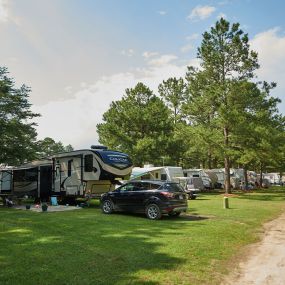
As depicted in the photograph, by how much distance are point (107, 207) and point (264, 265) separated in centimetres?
1016

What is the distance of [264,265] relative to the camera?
8.10 meters

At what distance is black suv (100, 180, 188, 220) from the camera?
15039mm

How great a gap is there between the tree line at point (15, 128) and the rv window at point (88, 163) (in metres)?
3.42

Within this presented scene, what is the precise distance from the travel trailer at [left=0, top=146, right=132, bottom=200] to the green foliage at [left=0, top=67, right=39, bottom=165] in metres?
2.10

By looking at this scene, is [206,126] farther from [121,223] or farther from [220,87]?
[121,223]

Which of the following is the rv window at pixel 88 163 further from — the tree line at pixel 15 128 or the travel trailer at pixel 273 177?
the travel trailer at pixel 273 177

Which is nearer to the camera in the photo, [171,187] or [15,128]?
[171,187]

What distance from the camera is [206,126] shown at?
111 ft

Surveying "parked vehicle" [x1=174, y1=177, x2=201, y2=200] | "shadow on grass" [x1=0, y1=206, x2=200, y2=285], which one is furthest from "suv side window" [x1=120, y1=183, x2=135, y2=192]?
"parked vehicle" [x1=174, y1=177, x2=201, y2=200]

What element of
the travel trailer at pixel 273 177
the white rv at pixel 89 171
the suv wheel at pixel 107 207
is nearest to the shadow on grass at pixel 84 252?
the suv wheel at pixel 107 207

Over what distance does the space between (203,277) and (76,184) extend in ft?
47.7

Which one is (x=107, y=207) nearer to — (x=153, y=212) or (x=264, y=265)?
(x=153, y=212)

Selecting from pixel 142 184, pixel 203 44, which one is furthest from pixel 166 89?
pixel 142 184

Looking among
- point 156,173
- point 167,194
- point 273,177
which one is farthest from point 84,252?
point 273,177
